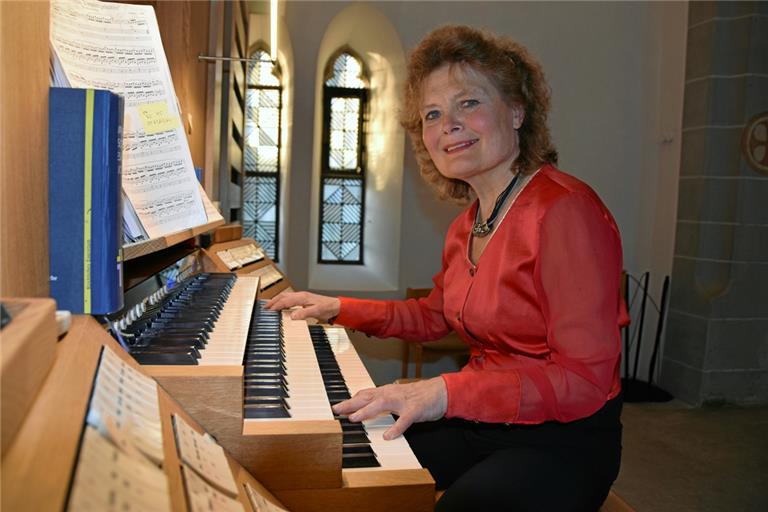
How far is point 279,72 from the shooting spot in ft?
20.5

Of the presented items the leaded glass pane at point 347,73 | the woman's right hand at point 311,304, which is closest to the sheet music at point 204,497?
the woman's right hand at point 311,304

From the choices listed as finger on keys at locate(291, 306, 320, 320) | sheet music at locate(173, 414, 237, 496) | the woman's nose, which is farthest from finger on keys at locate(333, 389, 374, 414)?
the woman's nose

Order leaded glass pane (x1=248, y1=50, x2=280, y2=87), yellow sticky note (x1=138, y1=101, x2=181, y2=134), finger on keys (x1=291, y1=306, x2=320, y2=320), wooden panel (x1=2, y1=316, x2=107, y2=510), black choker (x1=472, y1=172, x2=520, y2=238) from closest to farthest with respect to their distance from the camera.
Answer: wooden panel (x1=2, y1=316, x2=107, y2=510), yellow sticky note (x1=138, y1=101, x2=181, y2=134), black choker (x1=472, y1=172, x2=520, y2=238), finger on keys (x1=291, y1=306, x2=320, y2=320), leaded glass pane (x1=248, y1=50, x2=280, y2=87)

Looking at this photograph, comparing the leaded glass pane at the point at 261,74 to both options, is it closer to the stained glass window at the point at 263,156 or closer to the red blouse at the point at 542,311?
the stained glass window at the point at 263,156

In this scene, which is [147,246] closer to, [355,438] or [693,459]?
[355,438]

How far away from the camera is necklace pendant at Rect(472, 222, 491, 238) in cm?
194

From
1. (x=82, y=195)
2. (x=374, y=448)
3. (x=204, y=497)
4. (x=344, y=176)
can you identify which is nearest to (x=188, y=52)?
(x=82, y=195)

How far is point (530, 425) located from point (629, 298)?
15.3ft

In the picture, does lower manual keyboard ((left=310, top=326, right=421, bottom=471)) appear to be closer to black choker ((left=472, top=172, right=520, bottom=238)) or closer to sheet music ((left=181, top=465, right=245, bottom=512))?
sheet music ((left=181, top=465, right=245, bottom=512))

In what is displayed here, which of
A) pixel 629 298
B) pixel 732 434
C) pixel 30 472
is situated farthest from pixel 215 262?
pixel 629 298

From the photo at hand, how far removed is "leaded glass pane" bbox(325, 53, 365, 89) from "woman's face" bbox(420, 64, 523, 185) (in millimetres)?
4544

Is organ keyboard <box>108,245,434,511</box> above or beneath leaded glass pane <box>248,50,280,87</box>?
beneath

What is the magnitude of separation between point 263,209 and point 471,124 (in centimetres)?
462

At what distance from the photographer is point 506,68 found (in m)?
1.97
